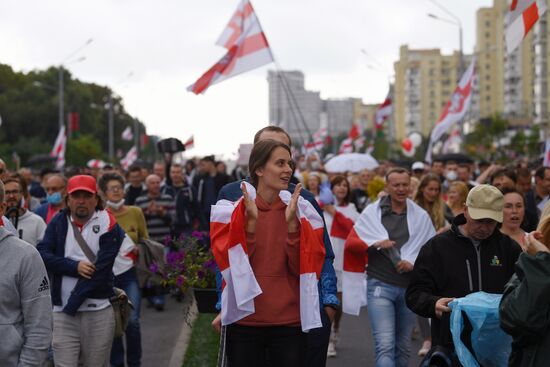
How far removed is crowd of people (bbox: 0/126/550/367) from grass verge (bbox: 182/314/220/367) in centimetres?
56

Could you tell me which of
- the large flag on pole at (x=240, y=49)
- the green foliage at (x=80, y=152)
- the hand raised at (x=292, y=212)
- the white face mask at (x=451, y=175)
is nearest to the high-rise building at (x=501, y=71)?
the green foliage at (x=80, y=152)

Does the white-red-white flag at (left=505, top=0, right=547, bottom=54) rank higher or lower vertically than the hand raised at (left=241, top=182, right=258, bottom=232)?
higher

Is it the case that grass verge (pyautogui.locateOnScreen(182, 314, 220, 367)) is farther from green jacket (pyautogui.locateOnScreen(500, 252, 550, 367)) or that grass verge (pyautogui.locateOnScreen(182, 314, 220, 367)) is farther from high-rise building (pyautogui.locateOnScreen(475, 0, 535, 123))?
high-rise building (pyautogui.locateOnScreen(475, 0, 535, 123))

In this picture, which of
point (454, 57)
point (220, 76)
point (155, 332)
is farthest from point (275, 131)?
point (454, 57)

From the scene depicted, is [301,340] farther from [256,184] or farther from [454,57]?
[454,57]

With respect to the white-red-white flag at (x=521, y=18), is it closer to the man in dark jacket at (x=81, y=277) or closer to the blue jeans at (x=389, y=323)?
the blue jeans at (x=389, y=323)

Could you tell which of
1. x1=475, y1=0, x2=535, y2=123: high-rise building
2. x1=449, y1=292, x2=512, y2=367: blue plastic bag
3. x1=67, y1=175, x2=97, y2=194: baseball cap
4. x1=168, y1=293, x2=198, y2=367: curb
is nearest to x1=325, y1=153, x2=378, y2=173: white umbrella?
x1=168, y1=293, x2=198, y2=367: curb

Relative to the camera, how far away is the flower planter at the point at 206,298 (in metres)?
8.09

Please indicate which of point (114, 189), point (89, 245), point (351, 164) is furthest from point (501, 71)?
point (89, 245)

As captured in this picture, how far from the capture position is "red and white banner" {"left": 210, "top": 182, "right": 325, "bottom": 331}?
17.4 feet

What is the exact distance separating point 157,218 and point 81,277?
23.0ft

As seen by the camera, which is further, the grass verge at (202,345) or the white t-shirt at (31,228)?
the grass verge at (202,345)

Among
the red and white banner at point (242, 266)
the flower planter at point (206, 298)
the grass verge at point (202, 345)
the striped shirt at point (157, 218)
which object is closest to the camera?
the red and white banner at point (242, 266)

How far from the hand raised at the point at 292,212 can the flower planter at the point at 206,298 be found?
270cm
